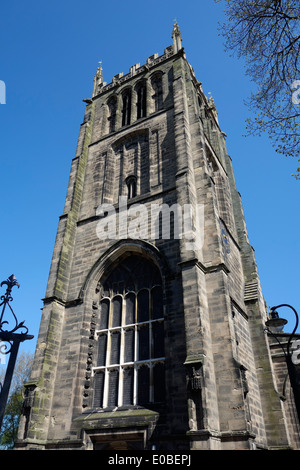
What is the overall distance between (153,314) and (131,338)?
1078mm

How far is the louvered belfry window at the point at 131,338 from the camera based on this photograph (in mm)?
10445

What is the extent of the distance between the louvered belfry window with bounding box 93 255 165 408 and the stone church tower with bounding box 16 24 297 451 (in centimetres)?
4

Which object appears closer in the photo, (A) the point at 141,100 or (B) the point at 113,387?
(B) the point at 113,387

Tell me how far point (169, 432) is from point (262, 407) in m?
4.71

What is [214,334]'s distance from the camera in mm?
9922

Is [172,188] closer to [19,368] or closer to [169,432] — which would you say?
[169,432]

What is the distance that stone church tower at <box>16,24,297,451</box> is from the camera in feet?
30.0

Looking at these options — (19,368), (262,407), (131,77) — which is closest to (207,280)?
(262,407)

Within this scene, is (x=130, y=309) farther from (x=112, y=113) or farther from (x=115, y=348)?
(x=112, y=113)

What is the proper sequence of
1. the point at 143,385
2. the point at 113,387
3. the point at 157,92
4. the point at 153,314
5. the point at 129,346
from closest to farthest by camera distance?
the point at 143,385
the point at 113,387
the point at 129,346
the point at 153,314
the point at 157,92

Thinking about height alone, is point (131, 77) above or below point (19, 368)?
above

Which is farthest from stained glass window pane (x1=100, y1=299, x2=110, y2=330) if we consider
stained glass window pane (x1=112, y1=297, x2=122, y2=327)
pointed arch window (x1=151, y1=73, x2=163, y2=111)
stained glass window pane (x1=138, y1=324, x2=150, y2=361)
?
pointed arch window (x1=151, y1=73, x2=163, y2=111)

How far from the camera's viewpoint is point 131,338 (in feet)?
37.8

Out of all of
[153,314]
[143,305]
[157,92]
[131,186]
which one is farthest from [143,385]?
[157,92]
